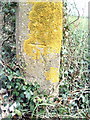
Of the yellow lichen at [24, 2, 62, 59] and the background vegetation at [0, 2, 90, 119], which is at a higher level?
the yellow lichen at [24, 2, 62, 59]

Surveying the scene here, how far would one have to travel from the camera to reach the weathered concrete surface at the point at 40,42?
116cm

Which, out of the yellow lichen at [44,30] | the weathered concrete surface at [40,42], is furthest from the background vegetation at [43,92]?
the yellow lichen at [44,30]

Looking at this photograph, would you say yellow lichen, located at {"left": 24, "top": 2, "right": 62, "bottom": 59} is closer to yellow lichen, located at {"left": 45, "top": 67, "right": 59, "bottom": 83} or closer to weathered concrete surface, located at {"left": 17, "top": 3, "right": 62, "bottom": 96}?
weathered concrete surface, located at {"left": 17, "top": 3, "right": 62, "bottom": 96}

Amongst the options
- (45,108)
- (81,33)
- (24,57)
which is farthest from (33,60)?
(81,33)

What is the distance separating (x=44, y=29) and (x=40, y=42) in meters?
0.10

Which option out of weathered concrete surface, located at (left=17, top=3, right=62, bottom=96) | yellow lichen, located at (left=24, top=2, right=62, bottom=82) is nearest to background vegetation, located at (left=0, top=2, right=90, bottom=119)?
weathered concrete surface, located at (left=17, top=3, right=62, bottom=96)

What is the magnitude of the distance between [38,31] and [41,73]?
0.32 metres

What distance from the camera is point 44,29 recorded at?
1.17 m

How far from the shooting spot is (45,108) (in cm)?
117

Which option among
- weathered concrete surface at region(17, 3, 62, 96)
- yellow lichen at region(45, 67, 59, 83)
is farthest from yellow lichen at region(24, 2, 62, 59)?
yellow lichen at region(45, 67, 59, 83)

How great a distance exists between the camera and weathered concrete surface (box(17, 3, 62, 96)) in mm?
1156

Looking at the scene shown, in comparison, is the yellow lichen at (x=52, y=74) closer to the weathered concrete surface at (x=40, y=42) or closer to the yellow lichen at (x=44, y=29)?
the weathered concrete surface at (x=40, y=42)

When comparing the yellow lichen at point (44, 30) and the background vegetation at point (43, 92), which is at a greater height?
the yellow lichen at point (44, 30)

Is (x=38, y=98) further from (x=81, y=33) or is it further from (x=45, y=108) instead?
(x=81, y=33)
